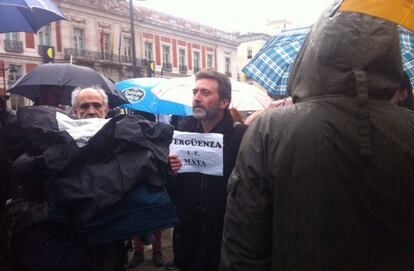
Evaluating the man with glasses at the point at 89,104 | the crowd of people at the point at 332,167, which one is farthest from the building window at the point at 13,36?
the crowd of people at the point at 332,167

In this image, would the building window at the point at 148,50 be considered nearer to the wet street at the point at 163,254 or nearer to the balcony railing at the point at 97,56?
the balcony railing at the point at 97,56

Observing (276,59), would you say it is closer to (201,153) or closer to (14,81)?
(201,153)

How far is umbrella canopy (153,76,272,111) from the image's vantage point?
16.9 ft

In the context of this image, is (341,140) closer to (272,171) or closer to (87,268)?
(272,171)

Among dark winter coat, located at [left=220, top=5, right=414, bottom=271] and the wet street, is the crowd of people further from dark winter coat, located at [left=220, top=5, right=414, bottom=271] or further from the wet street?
the wet street

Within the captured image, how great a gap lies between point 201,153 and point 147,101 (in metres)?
3.87

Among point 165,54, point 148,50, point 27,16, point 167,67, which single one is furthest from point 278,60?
point 165,54

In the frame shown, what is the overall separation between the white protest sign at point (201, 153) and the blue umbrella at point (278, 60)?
160 cm

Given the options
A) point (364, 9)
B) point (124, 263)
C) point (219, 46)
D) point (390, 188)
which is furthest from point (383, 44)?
point (219, 46)

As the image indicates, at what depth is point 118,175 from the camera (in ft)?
6.36

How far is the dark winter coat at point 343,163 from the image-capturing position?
4.17 ft

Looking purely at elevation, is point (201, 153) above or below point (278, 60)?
below

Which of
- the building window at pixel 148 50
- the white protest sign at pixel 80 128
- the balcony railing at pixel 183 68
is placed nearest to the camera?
the white protest sign at pixel 80 128

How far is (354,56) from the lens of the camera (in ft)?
4.18
